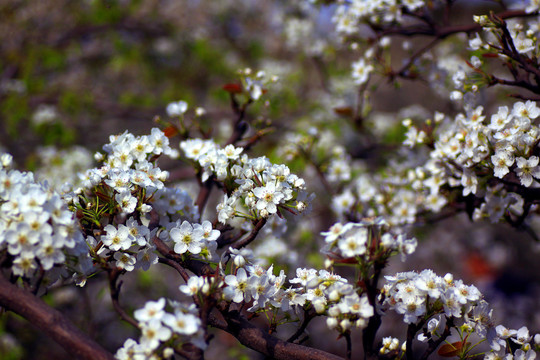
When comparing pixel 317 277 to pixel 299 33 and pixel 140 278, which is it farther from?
pixel 299 33

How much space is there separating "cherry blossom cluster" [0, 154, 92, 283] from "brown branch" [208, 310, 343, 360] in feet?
1.75

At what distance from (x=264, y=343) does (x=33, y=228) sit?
2.65 ft

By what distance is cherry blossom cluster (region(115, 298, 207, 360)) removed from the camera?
4.15 feet

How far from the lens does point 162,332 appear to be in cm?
127

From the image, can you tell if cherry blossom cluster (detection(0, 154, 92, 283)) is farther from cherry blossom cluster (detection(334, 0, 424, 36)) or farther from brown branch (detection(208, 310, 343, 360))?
cherry blossom cluster (detection(334, 0, 424, 36))

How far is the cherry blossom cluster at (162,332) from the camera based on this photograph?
49.8 inches

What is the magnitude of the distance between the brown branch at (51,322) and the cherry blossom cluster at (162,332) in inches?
3.2

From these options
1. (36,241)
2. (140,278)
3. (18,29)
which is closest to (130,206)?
(36,241)

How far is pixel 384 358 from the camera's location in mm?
1527

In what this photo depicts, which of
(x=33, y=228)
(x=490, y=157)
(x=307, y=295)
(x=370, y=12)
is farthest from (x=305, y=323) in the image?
(x=370, y=12)

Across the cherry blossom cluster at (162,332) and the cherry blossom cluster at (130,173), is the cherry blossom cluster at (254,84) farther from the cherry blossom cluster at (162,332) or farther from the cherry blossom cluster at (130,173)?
the cherry blossom cluster at (162,332)

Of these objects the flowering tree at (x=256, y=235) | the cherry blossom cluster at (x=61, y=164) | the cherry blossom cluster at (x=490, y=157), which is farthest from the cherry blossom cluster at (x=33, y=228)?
the cherry blossom cluster at (x=61, y=164)

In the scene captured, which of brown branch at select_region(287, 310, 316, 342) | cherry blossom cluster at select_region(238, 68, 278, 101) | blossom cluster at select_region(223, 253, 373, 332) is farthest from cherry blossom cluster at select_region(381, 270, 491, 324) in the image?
cherry blossom cluster at select_region(238, 68, 278, 101)

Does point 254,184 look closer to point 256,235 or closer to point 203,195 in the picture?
point 256,235
